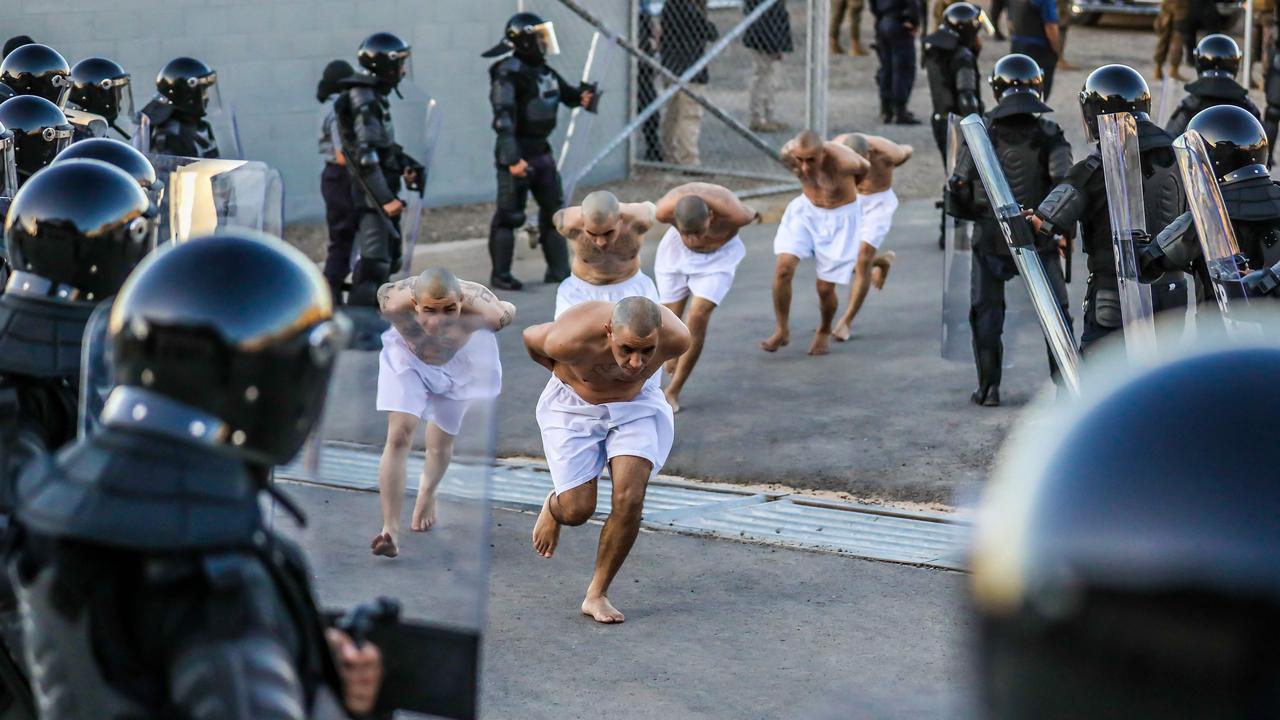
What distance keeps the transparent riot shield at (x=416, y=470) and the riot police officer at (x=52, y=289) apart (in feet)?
1.47

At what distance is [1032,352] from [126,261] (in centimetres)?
686

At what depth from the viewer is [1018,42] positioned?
1529 centimetres

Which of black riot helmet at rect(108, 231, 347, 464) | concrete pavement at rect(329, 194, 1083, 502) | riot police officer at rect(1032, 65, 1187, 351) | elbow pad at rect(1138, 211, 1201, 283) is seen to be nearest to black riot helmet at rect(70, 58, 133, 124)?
concrete pavement at rect(329, 194, 1083, 502)

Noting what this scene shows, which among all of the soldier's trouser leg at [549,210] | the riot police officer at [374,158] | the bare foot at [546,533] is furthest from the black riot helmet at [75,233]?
the soldier's trouser leg at [549,210]

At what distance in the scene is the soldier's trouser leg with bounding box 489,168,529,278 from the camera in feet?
36.4

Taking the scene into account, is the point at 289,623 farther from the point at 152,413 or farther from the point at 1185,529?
the point at 1185,529

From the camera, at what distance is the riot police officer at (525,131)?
1077cm

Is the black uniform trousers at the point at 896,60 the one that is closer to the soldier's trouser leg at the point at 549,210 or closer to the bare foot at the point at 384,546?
the soldier's trouser leg at the point at 549,210

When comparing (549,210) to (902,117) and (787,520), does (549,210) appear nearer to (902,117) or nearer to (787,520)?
(787,520)

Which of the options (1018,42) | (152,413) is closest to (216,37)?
(1018,42)

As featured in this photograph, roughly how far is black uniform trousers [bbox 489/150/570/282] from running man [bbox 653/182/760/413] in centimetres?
252

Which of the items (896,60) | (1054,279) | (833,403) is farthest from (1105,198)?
(896,60)

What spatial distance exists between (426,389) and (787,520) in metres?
4.14

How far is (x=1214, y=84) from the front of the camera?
29.9ft
